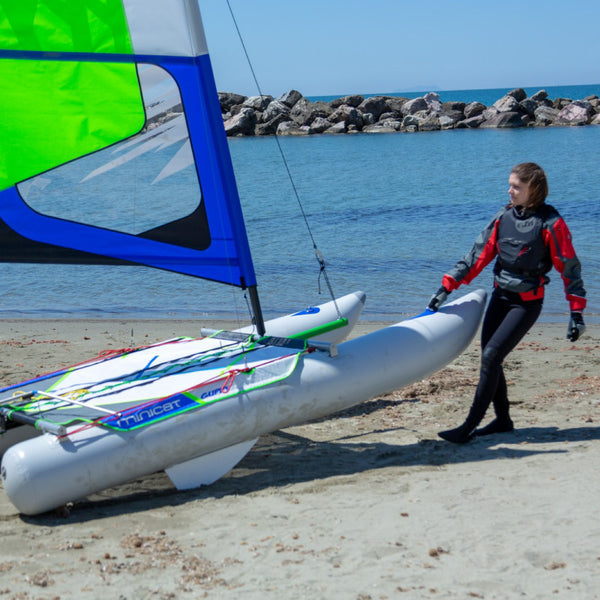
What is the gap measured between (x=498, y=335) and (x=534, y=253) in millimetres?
532

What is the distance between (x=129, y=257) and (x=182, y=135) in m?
0.83

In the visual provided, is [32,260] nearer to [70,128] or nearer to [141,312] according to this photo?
[70,128]

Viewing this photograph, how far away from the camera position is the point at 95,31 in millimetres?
4848

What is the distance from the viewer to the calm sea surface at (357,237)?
11219 mm

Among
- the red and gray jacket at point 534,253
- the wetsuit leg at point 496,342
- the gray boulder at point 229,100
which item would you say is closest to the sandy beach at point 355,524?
the wetsuit leg at point 496,342

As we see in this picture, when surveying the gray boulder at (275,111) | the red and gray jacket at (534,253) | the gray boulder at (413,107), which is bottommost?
the red and gray jacket at (534,253)

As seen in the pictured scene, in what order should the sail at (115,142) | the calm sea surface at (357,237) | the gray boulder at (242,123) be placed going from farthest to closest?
the gray boulder at (242,123) < the calm sea surface at (357,237) < the sail at (115,142)

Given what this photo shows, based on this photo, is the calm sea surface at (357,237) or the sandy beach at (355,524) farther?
the calm sea surface at (357,237)

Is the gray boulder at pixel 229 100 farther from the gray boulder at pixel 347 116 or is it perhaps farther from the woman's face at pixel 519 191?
the woman's face at pixel 519 191

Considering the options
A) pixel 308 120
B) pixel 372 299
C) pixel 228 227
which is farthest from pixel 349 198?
pixel 308 120

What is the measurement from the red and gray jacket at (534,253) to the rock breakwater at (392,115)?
41395 mm

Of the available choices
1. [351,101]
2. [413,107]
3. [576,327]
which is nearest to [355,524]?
[576,327]

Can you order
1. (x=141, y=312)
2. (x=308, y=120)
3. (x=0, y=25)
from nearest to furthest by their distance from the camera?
(x=0, y=25), (x=141, y=312), (x=308, y=120)

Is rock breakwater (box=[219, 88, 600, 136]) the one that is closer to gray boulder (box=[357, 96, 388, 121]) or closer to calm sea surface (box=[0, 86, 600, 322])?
gray boulder (box=[357, 96, 388, 121])
